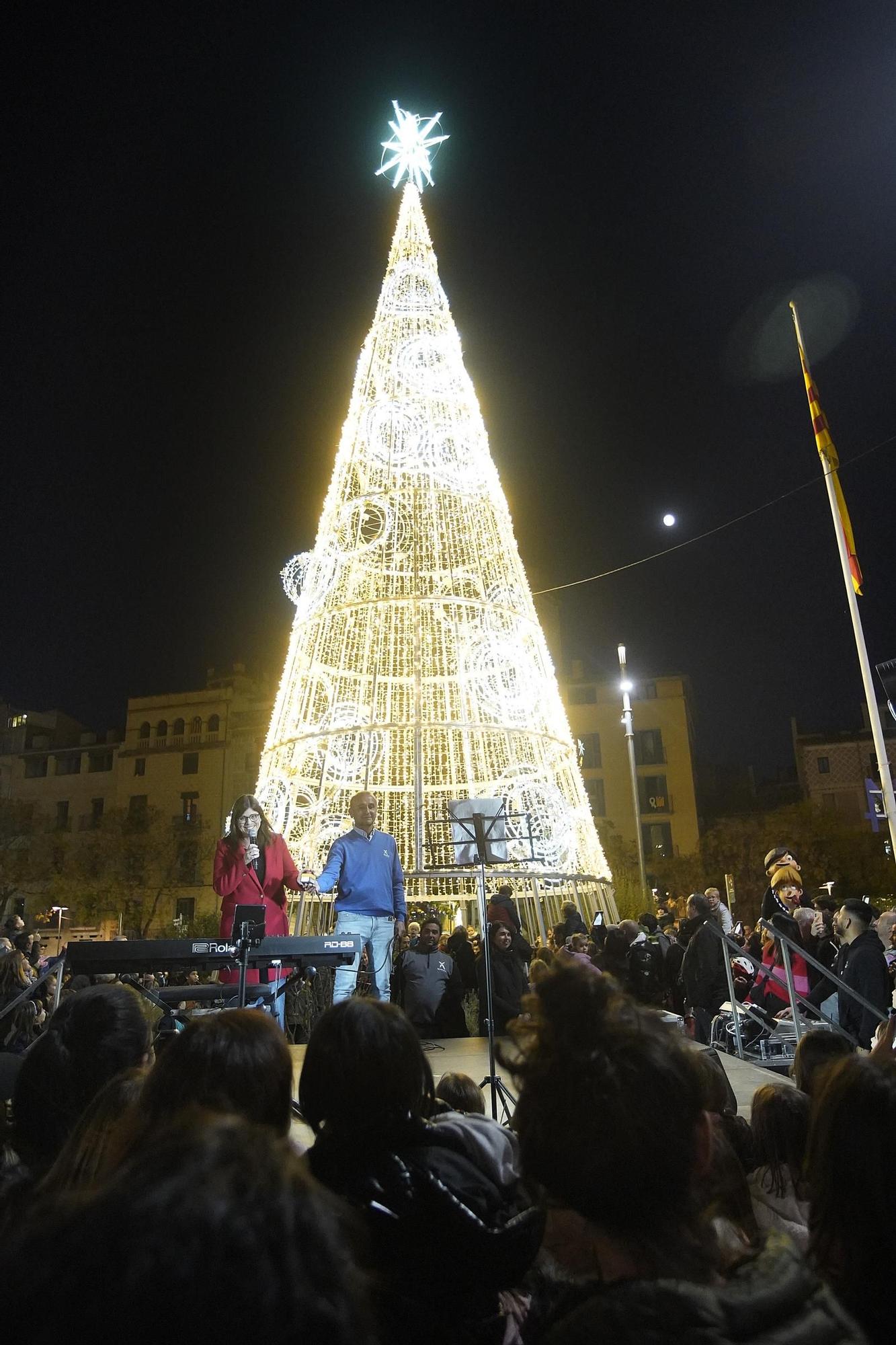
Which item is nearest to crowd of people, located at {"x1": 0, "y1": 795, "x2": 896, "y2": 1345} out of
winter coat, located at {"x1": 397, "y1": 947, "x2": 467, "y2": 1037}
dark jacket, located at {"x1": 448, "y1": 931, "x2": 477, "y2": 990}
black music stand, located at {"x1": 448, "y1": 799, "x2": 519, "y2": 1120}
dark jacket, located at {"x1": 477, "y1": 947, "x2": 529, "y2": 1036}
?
black music stand, located at {"x1": 448, "y1": 799, "x2": 519, "y2": 1120}

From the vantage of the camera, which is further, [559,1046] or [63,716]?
[63,716]

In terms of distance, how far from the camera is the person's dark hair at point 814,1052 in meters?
3.88

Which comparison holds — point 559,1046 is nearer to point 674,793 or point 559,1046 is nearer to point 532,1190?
point 532,1190

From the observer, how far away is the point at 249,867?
666 cm

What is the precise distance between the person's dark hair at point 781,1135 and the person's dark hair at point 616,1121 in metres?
1.78

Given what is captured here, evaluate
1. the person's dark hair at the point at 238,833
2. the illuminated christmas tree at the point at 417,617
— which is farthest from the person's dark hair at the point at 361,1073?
the illuminated christmas tree at the point at 417,617

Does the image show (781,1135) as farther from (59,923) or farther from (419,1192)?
(59,923)

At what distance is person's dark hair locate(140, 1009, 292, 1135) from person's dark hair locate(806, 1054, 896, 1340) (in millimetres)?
1193

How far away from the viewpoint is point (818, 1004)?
814cm

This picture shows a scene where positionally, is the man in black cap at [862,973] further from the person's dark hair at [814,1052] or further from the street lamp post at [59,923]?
the street lamp post at [59,923]

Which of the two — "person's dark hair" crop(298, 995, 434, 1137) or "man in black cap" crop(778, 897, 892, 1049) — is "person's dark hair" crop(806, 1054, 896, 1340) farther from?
"man in black cap" crop(778, 897, 892, 1049)

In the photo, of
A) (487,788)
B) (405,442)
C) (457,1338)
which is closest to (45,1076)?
(457,1338)

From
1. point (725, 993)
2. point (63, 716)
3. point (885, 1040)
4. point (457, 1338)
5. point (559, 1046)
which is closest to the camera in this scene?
point (559, 1046)

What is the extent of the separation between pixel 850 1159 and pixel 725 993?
7863 millimetres
